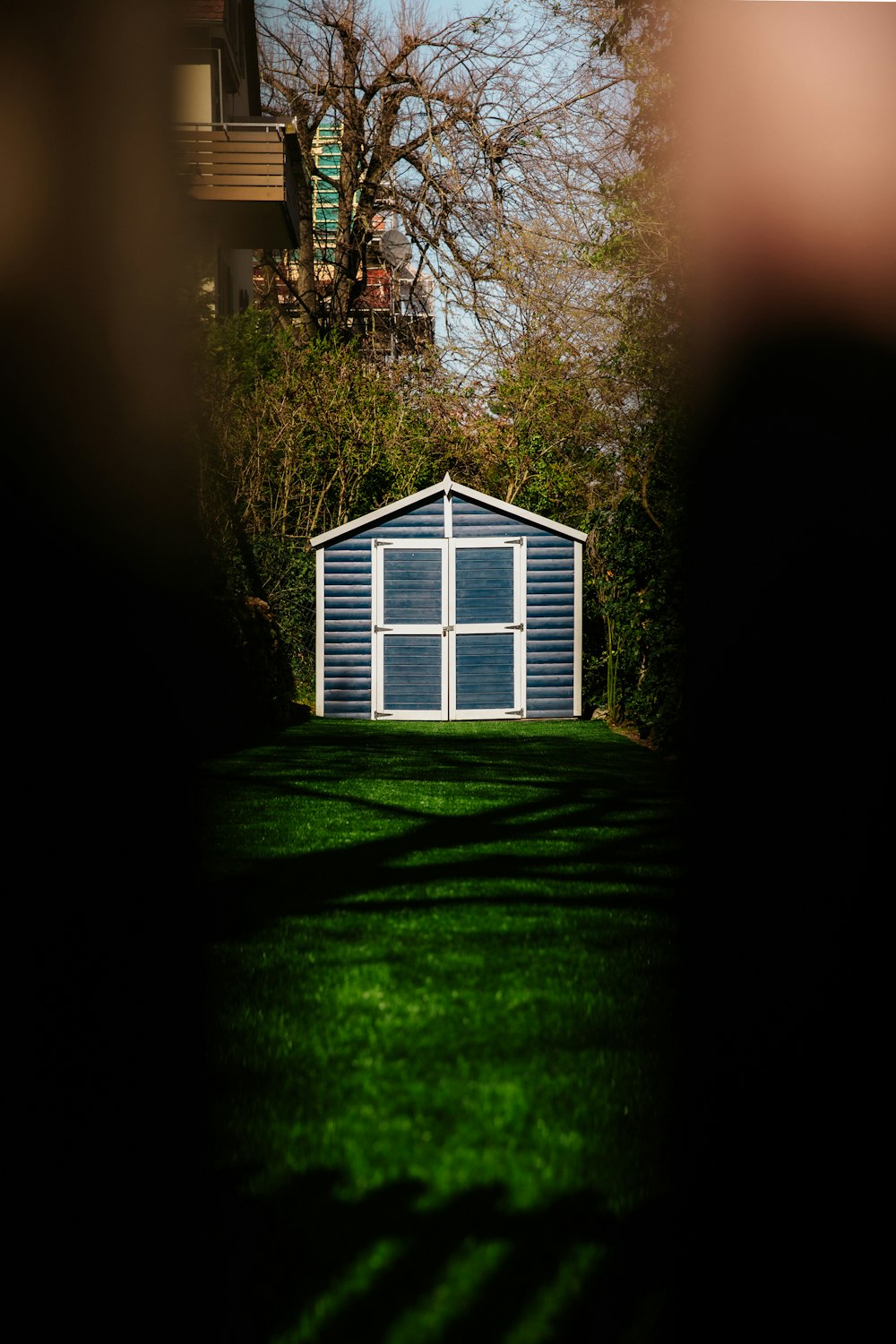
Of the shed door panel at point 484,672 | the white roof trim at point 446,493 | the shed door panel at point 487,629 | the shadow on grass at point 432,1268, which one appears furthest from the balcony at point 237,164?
the shadow on grass at point 432,1268

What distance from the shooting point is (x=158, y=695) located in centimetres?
975

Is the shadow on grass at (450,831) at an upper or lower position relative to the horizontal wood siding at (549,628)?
lower

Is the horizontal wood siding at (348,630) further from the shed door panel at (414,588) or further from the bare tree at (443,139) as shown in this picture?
the bare tree at (443,139)

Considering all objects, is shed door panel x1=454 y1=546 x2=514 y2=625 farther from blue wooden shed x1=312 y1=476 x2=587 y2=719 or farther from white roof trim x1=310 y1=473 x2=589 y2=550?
white roof trim x1=310 y1=473 x2=589 y2=550

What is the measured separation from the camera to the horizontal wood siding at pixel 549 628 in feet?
51.5

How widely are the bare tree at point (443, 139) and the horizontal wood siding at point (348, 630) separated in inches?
224

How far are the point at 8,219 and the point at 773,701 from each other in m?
6.18

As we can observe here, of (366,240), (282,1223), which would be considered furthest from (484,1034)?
(366,240)

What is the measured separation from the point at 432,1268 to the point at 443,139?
21913mm

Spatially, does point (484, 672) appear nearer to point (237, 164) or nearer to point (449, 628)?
point (449, 628)

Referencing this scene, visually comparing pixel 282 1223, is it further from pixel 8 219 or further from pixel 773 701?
pixel 773 701

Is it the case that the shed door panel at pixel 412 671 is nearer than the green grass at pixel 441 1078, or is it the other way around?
the green grass at pixel 441 1078

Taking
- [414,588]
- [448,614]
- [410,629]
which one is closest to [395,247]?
[414,588]

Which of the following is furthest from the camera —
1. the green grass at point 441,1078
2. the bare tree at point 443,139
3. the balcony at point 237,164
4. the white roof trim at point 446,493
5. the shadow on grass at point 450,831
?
the bare tree at point 443,139
